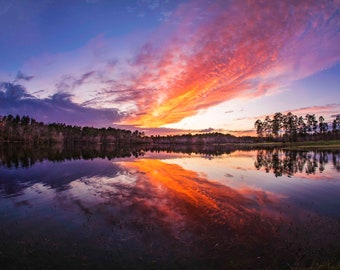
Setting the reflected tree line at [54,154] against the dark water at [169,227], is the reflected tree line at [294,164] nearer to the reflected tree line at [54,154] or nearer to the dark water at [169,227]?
the dark water at [169,227]

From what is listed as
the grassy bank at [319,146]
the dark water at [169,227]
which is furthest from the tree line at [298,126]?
the dark water at [169,227]

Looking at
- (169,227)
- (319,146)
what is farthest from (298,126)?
(169,227)

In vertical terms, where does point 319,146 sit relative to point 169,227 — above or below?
above

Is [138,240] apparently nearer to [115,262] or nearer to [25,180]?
[115,262]

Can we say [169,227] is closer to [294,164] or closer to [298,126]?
[294,164]

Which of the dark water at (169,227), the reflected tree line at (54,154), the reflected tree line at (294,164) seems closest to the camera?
the dark water at (169,227)

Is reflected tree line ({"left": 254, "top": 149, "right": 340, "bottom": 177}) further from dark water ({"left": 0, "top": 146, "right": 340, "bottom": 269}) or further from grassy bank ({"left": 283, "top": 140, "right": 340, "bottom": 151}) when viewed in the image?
grassy bank ({"left": 283, "top": 140, "right": 340, "bottom": 151})

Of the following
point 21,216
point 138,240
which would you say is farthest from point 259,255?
point 21,216

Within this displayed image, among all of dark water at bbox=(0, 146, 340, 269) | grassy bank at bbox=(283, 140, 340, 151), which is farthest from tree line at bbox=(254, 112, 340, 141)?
dark water at bbox=(0, 146, 340, 269)

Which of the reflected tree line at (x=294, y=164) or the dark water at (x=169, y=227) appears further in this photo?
the reflected tree line at (x=294, y=164)

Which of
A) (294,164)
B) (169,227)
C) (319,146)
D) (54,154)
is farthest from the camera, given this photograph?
(319,146)

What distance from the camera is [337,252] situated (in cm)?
1025

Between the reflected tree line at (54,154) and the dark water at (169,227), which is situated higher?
the reflected tree line at (54,154)

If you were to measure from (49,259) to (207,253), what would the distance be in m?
6.45
